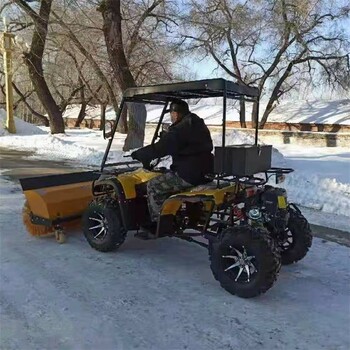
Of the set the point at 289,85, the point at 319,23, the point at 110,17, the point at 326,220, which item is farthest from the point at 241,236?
the point at 289,85

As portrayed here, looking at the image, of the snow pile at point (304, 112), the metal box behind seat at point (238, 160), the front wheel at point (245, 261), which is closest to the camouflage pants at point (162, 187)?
the metal box behind seat at point (238, 160)

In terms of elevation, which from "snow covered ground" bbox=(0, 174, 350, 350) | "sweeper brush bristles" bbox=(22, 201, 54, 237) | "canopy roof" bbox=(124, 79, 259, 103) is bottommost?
"snow covered ground" bbox=(0, 174, 350, 350)

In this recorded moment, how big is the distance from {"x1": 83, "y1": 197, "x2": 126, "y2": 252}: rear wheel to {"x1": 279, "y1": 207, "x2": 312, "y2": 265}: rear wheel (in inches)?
65.1

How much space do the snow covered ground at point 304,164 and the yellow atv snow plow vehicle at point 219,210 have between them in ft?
3.17

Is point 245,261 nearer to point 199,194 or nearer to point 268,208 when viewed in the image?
point 268,208

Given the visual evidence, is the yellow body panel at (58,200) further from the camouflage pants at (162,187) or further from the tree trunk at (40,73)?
the tree trunk at (40,73)

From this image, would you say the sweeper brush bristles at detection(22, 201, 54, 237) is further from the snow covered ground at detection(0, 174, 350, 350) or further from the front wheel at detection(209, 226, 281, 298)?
the front wheel at detection(209, 226, 281, 298)

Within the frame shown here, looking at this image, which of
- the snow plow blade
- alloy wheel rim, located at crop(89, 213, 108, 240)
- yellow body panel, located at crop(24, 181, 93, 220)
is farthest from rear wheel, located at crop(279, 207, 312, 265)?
yellow body panel, located at crop(24, 181, 93, 220)

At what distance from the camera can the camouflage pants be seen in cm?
459

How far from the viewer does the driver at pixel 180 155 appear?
4438 millimetres

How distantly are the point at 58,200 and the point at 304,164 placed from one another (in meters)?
9.23

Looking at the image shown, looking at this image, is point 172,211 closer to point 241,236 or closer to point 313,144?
point 241,236

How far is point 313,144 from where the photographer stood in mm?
20469

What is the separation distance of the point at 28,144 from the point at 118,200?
45.6ft
